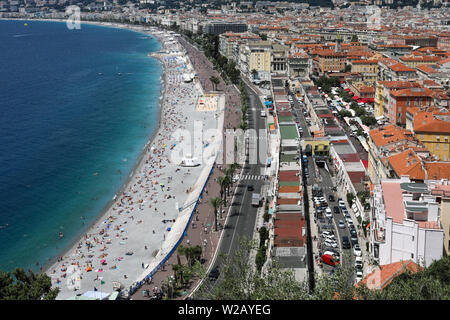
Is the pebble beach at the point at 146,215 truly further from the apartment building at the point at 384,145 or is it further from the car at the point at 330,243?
the apartment building at the point at 384,145

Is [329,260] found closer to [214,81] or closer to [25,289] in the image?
[25,289]

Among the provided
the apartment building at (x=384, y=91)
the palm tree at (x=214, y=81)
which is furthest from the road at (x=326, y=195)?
the palm tree at (x=214, y=81)

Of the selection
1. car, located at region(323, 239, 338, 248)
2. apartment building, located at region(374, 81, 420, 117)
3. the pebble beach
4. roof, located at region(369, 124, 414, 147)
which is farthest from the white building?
apartment building, located at region(374, 81, 420, 117)

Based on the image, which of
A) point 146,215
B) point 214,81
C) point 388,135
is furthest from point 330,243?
point 214,81

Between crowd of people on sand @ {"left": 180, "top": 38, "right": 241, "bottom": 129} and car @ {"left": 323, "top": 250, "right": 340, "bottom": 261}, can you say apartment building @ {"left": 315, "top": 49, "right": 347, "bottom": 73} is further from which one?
car @ {"left": 323, "top": 250, "right": 340, "bottom": 261}

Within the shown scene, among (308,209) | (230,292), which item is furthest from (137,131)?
(230,292)
